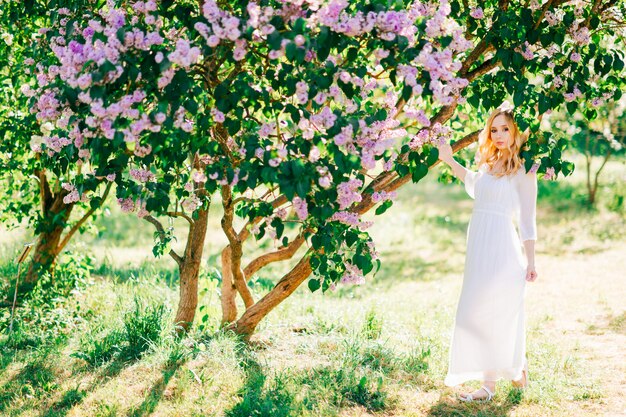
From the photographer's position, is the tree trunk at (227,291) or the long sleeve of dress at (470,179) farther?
the tree trunk at (227,291)

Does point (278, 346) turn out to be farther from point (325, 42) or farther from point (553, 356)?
point (325, 42)

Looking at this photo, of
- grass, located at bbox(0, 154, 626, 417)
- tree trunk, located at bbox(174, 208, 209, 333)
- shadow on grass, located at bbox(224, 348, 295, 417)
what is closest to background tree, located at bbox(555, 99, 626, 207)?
grass, located at bbox(0, 154, 626, 417)

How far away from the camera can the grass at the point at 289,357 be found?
4535mm

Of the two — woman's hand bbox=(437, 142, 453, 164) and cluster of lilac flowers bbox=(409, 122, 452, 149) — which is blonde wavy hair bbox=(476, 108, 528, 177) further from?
cluster of lilac flowers bbox=(409, 122, 452, 149)

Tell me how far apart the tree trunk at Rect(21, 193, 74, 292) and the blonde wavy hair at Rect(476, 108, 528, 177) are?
3.83m

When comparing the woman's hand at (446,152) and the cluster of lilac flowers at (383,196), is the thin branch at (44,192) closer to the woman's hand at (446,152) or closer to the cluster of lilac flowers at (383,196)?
the cluster of lilac flowers at (383,196)

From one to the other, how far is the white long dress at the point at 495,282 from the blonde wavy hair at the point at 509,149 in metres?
0.06

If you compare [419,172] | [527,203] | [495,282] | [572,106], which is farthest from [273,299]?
Answer: [572,106]

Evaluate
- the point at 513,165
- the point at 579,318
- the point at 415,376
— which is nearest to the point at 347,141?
the point at 513,165

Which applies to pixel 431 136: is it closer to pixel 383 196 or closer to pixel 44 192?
pixel 383 196

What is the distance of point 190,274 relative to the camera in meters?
5.51

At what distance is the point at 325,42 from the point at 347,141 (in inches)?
19.2

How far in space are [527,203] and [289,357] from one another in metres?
2.11

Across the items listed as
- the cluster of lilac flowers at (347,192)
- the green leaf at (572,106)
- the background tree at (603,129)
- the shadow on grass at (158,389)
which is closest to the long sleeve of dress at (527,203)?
the green leaf at (572,106)
